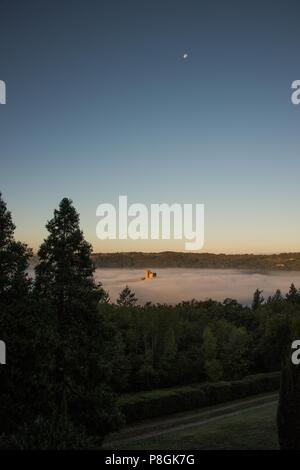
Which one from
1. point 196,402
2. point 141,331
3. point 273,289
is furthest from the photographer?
point 273,289

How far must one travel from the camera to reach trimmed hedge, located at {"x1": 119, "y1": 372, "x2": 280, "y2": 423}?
1566 inches

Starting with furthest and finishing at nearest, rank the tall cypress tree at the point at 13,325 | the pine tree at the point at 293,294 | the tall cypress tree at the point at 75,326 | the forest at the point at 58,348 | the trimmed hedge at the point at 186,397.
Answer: the pine tree at the point at 293,294, the trimmed hedge at the point at 186,397, the tall cypress tree at the point at 75,326, the tall cypress tree at the point at 13,325, the forest at the point at 58,348

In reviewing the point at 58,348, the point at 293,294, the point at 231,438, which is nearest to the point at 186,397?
the point at 231,438

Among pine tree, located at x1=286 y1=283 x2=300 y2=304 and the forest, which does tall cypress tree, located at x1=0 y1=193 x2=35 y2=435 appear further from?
pine tree, located at x1=286 y1=283 x2=300 y2=304

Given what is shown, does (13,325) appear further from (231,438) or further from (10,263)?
(231,438)

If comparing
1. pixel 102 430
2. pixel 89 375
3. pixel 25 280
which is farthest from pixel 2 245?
pixel 102 430

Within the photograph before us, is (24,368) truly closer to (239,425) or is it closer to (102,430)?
A: (102,430)

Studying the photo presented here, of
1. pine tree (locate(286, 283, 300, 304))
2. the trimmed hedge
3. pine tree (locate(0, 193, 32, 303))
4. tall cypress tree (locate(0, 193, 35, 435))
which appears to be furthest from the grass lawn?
pine tree (locate(286, 283, 300, 304))

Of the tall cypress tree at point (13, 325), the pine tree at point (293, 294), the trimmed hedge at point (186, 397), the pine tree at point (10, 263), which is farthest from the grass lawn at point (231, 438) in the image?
the pine tree at point (293, 294)

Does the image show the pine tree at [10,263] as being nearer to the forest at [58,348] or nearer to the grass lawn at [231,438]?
the forest at [58,348]

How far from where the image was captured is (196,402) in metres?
44.9

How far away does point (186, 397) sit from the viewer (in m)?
44.1

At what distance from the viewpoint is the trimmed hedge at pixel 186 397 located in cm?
3978
